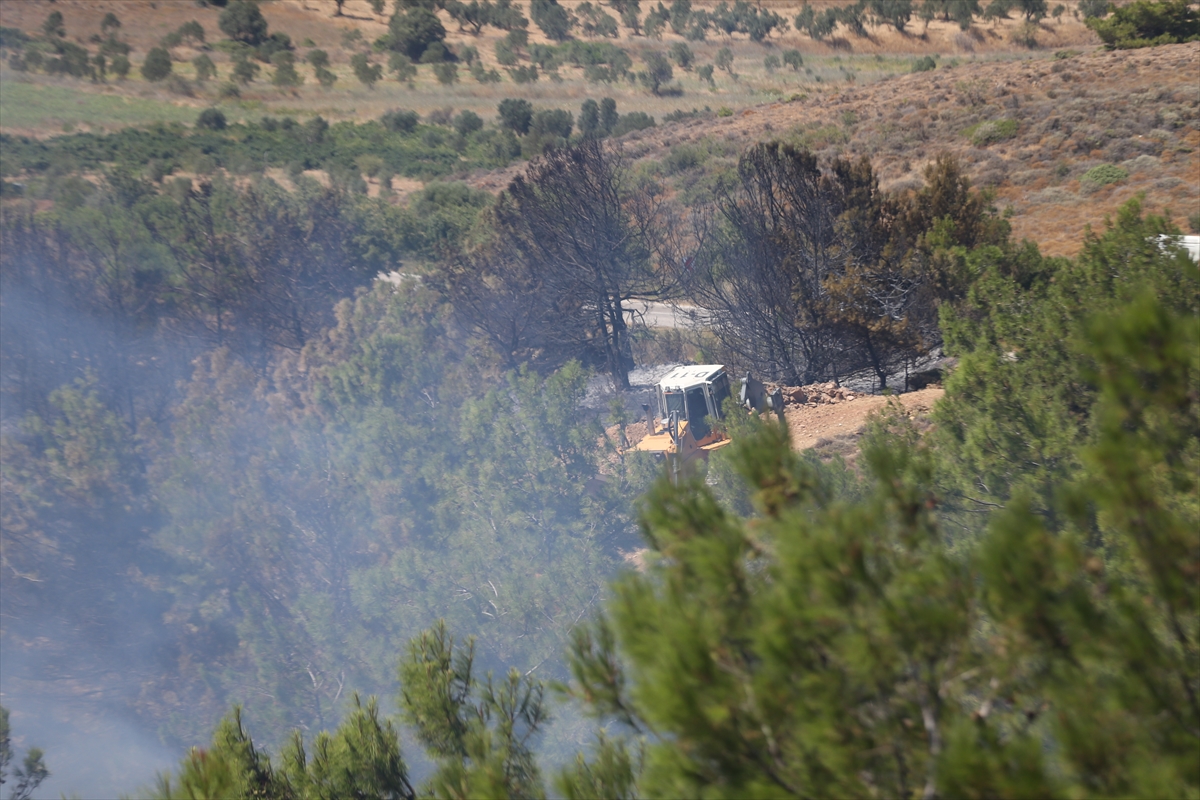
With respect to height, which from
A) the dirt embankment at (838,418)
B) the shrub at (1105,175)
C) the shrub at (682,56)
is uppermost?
the shrub at (682,56)

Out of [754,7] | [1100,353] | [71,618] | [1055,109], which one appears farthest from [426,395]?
[754,7]

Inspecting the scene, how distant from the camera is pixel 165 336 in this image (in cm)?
2480

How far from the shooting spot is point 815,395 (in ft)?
66.8

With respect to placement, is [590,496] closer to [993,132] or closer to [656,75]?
[993,132]

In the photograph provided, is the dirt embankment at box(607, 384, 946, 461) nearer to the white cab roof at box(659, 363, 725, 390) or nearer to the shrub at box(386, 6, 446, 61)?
the white cab roof at box(659, 363, 725, 390)

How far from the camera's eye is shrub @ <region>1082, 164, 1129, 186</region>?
28250 mm

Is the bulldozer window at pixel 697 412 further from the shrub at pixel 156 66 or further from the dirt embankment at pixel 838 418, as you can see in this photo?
the shrub at pixel 156 66

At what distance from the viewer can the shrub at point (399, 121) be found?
5794 centimetres

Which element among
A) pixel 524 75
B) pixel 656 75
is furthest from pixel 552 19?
pixel 656 75

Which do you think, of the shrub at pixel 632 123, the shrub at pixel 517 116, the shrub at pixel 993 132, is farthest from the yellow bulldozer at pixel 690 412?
the shrub at pixel 517 116

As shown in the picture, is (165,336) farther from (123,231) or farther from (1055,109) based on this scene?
(1055,109)

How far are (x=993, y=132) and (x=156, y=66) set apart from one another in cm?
6108

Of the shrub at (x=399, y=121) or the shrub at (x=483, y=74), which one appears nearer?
the shrub at (x=399, y=121)

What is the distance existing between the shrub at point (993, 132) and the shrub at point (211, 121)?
45.1 meters
